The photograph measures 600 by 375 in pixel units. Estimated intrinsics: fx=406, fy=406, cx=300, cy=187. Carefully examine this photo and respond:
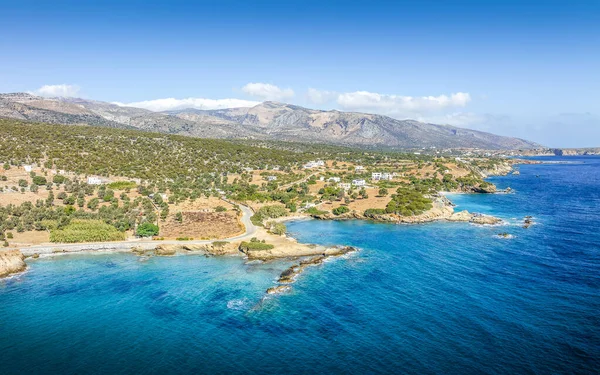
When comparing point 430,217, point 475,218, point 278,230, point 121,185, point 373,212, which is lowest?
point 278,230

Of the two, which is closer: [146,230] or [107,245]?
[107,245]

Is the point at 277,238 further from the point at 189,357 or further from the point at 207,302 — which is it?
the point at 189,357

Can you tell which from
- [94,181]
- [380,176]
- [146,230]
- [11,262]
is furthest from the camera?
[380,176]

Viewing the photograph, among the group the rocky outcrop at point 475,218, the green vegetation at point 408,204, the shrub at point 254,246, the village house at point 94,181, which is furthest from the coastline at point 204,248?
the village house at point 94,181

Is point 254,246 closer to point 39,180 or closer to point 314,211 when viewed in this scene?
point 314,211

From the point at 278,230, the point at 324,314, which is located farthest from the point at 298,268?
the point at 278,230
